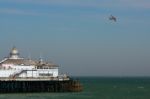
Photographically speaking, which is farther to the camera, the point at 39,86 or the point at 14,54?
the point at 14,54

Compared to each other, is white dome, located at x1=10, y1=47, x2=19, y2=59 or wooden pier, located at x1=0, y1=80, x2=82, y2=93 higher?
white dome, located at x1=10, y1=47, x2=19, y2=59

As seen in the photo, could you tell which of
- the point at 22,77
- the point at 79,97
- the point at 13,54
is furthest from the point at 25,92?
the point at 79,97

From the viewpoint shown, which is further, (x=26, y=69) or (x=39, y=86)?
(x=26, y=69)

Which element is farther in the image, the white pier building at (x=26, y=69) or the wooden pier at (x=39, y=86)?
the white pier building at (x=26, y=69)

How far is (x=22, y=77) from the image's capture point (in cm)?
9631

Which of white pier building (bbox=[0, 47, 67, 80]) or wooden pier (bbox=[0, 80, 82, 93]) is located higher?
white pier building (bbox=[0, 47, 67, 80])

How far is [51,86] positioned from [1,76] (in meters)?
8.19

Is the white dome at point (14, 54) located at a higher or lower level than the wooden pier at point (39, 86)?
higher

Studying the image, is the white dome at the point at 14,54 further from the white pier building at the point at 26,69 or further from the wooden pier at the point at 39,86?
the wooden pier at the point at 39,86

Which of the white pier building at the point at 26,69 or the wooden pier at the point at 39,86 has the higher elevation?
the white pier building at the point at 26,69

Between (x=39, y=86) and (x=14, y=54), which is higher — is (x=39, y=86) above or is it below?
below

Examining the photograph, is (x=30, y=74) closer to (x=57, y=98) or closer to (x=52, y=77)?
(x=52, y=77)

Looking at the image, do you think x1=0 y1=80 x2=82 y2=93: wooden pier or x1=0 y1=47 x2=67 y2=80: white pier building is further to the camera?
x1=0 y1=47 x2=67 y2=80: white pier building

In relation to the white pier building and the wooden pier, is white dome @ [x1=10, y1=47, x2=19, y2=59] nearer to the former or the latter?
the white pier building
